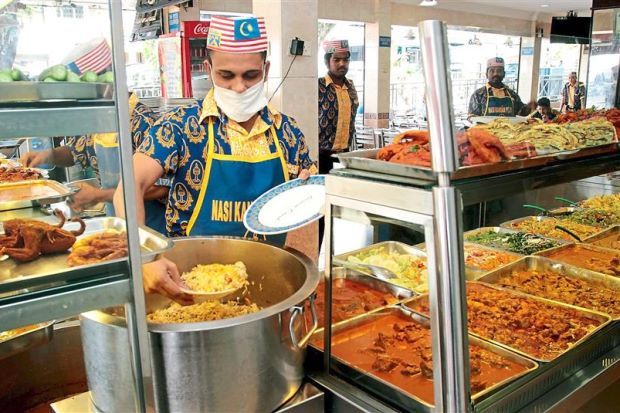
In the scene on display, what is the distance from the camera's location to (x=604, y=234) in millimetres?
2822

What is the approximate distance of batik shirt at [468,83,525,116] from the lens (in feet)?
5.48

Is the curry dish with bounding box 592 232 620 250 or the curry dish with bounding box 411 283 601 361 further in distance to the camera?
the curry dish with bounding box 592 232 620 250

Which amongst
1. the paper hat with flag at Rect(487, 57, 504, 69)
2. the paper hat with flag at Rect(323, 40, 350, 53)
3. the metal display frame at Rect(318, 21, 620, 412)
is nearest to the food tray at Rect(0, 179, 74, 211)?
the metal display frame at Rect(318, 21, 620, 412)

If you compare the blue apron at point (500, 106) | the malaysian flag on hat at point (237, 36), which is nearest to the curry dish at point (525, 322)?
the blue apron at point (500, 106)

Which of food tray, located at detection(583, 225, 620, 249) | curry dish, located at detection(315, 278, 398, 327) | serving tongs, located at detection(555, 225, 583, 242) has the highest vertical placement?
curry dish, located at detection(315, 278, 398, 327)

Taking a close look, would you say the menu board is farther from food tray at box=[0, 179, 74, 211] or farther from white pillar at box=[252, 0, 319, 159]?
food tray at box=[0, 179, 74, 211]

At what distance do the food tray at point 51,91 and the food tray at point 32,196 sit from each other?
36 cm

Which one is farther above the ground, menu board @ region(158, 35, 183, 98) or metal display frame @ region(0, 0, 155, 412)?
menu board @ region(158, 35, 183, 98)

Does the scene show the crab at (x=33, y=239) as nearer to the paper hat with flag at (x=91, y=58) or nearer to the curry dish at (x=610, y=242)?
the paper hat with flag at (x=91, y=58)

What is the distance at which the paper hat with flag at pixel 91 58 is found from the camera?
1004 mm

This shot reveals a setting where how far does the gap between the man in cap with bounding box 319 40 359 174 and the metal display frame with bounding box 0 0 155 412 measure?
481 cm

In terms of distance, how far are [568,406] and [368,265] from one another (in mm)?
695

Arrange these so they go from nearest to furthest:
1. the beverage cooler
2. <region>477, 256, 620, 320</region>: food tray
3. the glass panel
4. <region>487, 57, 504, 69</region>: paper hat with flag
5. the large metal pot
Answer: the large metal pot < <region>487, 57, 504, 69</region>: paper hat with flag < <region>477, 256, 620, 320</region>: food tray < the glass panel < the beverage cooler

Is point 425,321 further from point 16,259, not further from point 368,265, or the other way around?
point 16,259
